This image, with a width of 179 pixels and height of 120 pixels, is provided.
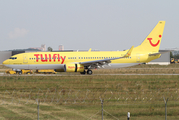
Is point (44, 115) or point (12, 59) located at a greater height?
point (12, 59)

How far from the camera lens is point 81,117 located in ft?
51.0

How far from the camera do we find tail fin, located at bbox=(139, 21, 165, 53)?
50312 millimetres

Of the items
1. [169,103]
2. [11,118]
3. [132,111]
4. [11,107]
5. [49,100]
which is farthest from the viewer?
[49,100]

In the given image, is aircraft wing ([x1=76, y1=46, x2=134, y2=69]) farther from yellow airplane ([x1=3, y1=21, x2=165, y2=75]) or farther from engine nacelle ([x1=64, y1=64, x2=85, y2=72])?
engine nacelle ([x1=64, y1=64, x2=85, y2=72])

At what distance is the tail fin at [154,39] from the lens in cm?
5031

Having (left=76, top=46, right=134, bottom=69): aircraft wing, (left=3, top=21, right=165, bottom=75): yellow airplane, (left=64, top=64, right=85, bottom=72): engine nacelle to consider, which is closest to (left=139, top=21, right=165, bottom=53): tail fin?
(left=3, top=21, right=165, bottom=75): yellow airplane

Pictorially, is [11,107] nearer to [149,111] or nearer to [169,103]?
[149,111]

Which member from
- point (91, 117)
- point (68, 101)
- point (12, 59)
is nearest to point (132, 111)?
point (91, 117)

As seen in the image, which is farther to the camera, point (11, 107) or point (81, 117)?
point (11, 107)

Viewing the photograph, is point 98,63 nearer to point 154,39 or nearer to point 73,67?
point 73,67

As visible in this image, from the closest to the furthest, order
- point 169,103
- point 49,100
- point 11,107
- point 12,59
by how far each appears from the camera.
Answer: point 11,107, point 169,103, point 49,100, point 12,59

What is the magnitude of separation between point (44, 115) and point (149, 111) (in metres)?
7.25

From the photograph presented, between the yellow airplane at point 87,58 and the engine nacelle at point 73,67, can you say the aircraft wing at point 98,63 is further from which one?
the engine nacelle at point 73,67

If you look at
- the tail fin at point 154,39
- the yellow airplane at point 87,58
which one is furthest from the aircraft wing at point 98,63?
the tail fin at point 154,39
